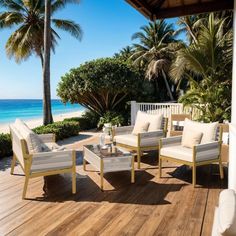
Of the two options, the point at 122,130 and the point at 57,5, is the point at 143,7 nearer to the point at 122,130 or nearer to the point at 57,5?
the point at 122,130

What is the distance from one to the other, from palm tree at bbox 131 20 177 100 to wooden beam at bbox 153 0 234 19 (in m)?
15.0

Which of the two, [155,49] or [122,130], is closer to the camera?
[122,130]

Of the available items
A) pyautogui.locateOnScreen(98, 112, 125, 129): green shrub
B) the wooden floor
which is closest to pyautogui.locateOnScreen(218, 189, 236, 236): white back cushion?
the wooden floor

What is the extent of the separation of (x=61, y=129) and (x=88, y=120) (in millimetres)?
2997

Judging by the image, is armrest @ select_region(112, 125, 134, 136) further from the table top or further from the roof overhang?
the roof overhang

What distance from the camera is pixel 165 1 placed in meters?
4.75

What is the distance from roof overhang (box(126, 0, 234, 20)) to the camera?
4.76m

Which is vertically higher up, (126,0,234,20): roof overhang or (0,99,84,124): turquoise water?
(126,0,234,20): roof overhang

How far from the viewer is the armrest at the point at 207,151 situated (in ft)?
13.2

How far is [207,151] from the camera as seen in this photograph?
13.6 feet

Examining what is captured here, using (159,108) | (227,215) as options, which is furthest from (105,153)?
(159,108)

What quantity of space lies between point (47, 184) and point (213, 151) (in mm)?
2738

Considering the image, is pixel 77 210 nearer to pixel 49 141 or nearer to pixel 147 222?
pixel 147 222

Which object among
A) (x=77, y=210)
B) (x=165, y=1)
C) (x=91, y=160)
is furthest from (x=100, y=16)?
(x=77, y=210)
